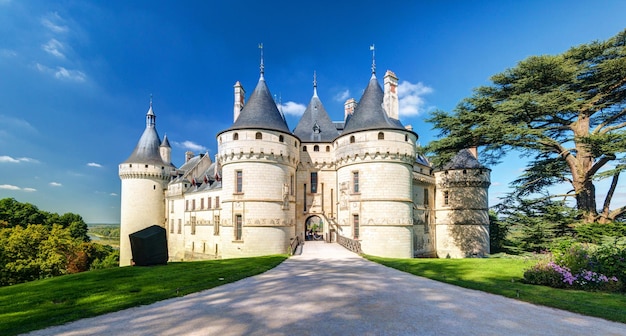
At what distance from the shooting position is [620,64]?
15.2 meters

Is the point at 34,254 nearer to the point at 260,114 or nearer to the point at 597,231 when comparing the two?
the point at 260,114

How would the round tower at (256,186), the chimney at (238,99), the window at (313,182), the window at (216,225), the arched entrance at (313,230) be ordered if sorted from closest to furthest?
the round tower at (256,186) → the window at (313,182) → the chimney at (238,99) → the arched entrance at (313,230) → the window at (216,225)

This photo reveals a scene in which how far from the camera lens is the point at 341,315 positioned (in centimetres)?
655

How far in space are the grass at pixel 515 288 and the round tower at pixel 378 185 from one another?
729 centimetres

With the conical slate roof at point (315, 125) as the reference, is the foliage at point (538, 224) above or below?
below

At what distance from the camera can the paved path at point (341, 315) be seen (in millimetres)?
5836

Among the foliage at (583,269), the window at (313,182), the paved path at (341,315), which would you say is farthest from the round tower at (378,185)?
the paved path at (341,315)

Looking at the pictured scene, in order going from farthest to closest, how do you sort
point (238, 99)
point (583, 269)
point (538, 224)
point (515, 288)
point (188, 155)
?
point (188, 155), point (238, 99), point (538, 224), point (583, 269), point (515, 288)

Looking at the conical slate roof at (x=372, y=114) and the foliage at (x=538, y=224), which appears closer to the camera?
the foliage at (x=538, y=224)

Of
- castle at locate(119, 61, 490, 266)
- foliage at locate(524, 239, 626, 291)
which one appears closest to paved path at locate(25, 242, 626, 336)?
foliage at locate(524, 239, 626, 291)

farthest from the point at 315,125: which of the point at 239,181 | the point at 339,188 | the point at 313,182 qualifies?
the point at 239,181

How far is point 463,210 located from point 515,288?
22821 mm

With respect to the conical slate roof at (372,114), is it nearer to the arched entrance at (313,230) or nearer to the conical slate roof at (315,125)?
the conical slate roof at (315,125)

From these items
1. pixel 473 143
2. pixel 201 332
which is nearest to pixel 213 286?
pixel 201 332
